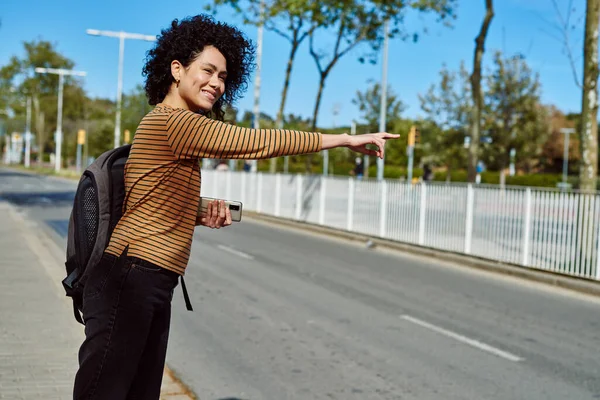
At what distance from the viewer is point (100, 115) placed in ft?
238

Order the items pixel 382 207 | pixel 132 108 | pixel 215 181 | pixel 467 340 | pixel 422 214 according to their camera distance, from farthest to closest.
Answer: pixel 132 108, pixel 215 181, pixel 382 207, pixel 422 214, pixel 467 340

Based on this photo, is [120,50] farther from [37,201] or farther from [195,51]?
[195,51]

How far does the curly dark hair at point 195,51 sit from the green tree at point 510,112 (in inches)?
1713

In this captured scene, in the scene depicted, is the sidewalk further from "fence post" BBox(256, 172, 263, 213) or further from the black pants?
"fence post" BBox(256, 172, 263, 213)

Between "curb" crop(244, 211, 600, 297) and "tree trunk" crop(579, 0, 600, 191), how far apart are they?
2025mm

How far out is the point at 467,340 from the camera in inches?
294

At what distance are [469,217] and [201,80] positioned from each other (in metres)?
13.1

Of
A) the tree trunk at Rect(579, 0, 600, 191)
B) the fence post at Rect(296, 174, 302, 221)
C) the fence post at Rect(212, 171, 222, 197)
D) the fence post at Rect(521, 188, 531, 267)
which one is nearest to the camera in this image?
the fence post at Rect(521, 188, 531, 267)

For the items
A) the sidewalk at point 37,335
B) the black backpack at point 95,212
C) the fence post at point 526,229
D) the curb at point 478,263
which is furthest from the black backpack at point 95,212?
the fence post at point 526,229

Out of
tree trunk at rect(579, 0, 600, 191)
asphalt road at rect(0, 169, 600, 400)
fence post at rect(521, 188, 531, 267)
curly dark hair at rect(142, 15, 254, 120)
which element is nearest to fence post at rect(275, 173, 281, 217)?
asphalt road at rect(0, 169, 600, 400)

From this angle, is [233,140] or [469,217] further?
[469,217]

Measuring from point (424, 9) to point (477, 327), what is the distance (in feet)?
56.6

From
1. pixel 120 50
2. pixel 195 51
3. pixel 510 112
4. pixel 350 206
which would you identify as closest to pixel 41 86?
pixel 120 50

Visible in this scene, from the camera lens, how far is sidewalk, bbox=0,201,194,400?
489 centimetres
